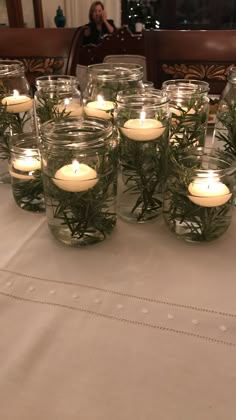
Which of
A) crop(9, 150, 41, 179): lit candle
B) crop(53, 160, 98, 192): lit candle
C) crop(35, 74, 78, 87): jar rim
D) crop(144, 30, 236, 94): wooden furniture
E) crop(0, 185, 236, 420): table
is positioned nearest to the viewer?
crop(0, 185, 236, 420): table

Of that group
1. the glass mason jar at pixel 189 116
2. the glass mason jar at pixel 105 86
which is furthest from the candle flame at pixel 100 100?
the glass mason jar at pixel 189 116

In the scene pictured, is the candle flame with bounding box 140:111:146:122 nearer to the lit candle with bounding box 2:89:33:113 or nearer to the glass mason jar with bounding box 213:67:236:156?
the glass mason jar with bounding box 213:67:236:156

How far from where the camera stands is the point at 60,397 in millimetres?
345

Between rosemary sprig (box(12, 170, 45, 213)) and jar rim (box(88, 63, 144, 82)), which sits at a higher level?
jar rim (box(88, 63, 144, 82))

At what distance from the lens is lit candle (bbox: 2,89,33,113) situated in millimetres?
684

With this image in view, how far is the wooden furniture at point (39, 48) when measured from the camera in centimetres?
125

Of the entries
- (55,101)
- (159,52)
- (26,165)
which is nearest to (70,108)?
(55,101)

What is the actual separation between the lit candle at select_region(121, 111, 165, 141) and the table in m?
0.13

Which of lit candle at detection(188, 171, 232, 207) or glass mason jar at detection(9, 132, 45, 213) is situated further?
glass mason jar at detection(9, 132, 45, 213)

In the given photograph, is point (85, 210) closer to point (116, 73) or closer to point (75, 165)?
point (75, 165)

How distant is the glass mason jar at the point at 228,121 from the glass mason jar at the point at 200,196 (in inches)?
2.7

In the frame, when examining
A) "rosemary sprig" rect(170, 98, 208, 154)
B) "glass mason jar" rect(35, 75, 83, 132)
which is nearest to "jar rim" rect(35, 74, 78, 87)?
"glass mason jar" rect(35, 75, 83, 132)

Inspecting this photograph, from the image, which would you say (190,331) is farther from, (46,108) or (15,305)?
(46,108)

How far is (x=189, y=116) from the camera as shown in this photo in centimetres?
62
